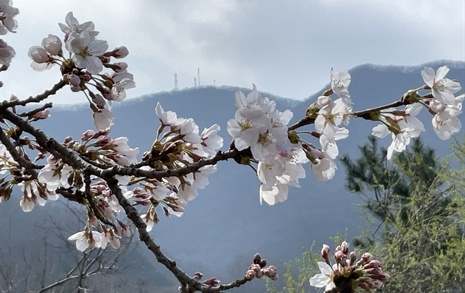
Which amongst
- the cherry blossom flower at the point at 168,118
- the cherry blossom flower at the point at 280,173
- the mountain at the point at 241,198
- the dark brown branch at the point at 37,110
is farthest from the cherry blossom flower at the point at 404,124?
the mountain at the point at 241,198

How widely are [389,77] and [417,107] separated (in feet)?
91.4

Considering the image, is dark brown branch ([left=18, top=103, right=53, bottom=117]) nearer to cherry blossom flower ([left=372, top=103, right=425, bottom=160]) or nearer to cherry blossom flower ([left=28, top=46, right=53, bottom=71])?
cherry blossom flower ([left=28, top=46, right=53, bottom=71])

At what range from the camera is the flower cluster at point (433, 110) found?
53cm

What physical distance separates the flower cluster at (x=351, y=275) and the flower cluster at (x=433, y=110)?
17 centimetres

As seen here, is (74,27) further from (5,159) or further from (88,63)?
(5,159)

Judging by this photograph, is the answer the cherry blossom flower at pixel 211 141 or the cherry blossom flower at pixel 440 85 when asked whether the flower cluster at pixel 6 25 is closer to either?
the cherry blossom flower at pixel 211 141

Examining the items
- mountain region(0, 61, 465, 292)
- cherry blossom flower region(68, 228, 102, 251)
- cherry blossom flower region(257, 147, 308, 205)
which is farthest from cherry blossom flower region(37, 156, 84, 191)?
mountain region(0, 61, 465, 292)

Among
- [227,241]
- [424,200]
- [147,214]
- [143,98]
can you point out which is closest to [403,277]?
[424,200]

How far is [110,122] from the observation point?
2.19 ft

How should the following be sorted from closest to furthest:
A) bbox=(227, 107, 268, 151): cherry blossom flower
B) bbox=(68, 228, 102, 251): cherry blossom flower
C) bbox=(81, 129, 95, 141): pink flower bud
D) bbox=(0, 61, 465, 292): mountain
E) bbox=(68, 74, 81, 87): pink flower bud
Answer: bbox=(227, 107, 268, 151): cherry blossom flower, bbox=(68, 74, 81, 87): pink flower bud, bbox=(81, 129, 95, 141): pink flower bud, bbox=(68, 228, 102, 251): cherry blossom flower, bbox=(0, 61, 465, 292): mountain

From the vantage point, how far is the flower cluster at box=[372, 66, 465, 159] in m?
0.53

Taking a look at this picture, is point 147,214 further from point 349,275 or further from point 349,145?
point 349,145

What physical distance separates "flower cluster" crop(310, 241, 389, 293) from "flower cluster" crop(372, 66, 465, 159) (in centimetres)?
17

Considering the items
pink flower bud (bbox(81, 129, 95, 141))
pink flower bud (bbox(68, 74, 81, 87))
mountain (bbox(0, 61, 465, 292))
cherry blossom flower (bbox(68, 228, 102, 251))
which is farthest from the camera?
mountain (bbox(0, 61, 465, 292))
